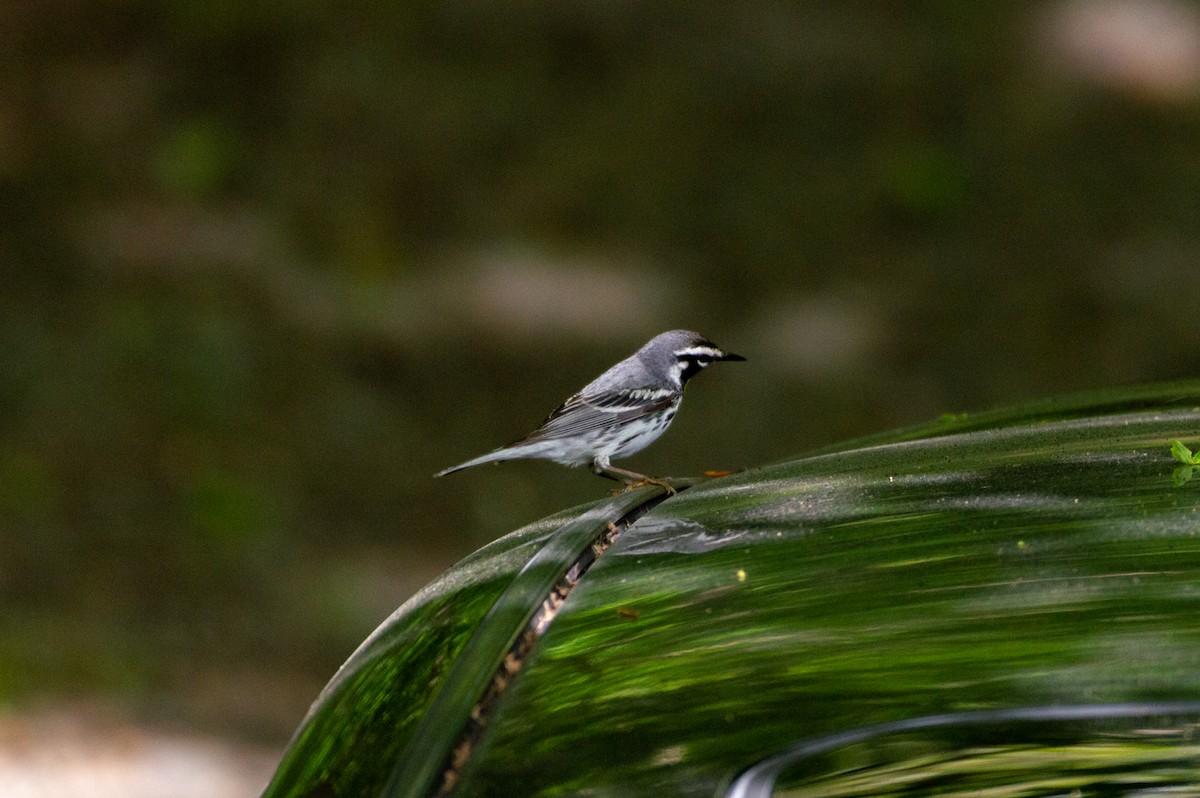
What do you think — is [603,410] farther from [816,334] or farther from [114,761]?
[816,334]

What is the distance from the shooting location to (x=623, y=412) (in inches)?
139

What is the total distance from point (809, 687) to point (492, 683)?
38 cm

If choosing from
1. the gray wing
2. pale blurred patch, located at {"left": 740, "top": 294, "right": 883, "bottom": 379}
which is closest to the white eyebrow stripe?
the gray wing

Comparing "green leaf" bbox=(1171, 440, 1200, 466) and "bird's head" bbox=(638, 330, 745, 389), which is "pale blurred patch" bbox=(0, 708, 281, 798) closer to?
"bird's head" bbox=(638, 330, 745, 389)

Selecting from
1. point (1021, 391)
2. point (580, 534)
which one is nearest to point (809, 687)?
point (580, 534)

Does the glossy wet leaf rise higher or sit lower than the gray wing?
lower

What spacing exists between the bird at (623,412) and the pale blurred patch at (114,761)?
132 inches

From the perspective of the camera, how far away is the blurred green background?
7.29 metres

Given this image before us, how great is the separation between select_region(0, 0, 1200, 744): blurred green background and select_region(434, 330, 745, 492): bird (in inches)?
142

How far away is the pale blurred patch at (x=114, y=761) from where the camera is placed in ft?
19.5

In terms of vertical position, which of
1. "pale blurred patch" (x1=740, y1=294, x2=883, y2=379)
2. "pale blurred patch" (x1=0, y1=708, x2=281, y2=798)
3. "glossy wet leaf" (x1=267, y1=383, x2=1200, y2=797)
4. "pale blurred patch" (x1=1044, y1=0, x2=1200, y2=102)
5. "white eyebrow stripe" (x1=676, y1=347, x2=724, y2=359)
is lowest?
"glossy wet leaf" (x1=267, y1=383, x2=1200, y2=797)

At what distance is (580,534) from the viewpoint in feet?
6.60

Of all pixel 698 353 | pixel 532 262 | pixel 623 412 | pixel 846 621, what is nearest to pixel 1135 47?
pixel 532 262

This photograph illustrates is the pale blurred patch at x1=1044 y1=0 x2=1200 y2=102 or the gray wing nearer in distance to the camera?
the gray wing
